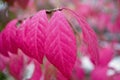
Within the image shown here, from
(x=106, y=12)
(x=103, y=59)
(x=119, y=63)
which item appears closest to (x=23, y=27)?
(x=103, y=59)

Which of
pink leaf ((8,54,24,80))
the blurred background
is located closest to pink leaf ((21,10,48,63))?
pink leaf ((8,54,24,80))

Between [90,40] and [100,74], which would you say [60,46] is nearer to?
[90,40]

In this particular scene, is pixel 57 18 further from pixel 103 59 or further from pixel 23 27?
pixel 103 59

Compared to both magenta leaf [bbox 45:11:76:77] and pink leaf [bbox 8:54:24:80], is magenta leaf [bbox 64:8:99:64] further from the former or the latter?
pink leaf [bbox 8:54:24:80]

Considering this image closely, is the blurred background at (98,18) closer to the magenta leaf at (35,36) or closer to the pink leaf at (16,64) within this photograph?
the pink leaf at (16,64)

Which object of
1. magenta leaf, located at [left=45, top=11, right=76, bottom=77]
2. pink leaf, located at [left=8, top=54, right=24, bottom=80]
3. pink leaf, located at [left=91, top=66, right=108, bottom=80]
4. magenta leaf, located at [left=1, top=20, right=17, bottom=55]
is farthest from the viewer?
pink leaf, located at [left=91, top=66, right=108, bottom=80]

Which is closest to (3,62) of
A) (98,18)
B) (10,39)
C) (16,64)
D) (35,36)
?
(16,64)
